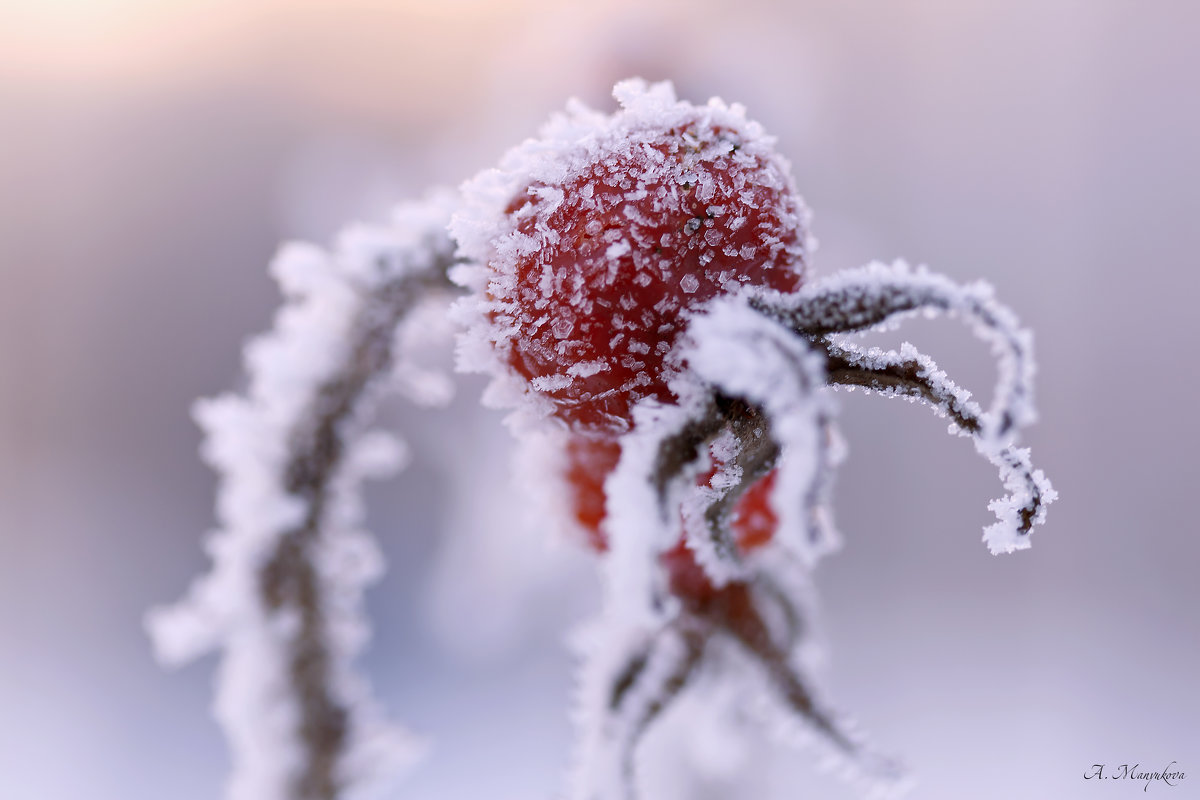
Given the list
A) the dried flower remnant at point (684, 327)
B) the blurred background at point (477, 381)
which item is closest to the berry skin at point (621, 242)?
the dried flower remnant at point (684, 327)

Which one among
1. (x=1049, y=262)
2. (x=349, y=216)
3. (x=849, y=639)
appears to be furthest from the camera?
(x=1049, y=262)

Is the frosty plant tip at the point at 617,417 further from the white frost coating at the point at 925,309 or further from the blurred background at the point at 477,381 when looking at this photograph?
the blurred background at the point at 477,381

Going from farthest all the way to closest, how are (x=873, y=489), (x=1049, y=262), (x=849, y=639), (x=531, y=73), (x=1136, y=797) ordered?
(x=873, y=489) < (x=1049, y=262) < (x=849, y=639) < (x=531, y=73) < (x=1136, y=797)

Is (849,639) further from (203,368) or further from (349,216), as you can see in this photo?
(203,368)

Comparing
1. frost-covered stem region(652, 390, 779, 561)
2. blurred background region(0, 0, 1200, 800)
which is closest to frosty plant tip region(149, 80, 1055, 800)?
frost-covered stem region(652, 390, 779, 561)

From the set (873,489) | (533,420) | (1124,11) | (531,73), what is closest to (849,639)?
(873,489)

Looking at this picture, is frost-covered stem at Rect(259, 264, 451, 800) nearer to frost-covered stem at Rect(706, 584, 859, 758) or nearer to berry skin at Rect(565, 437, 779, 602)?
berry skin at Rect(565, 437, 779, 602)

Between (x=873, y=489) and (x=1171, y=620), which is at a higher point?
(x=873, y=489)
